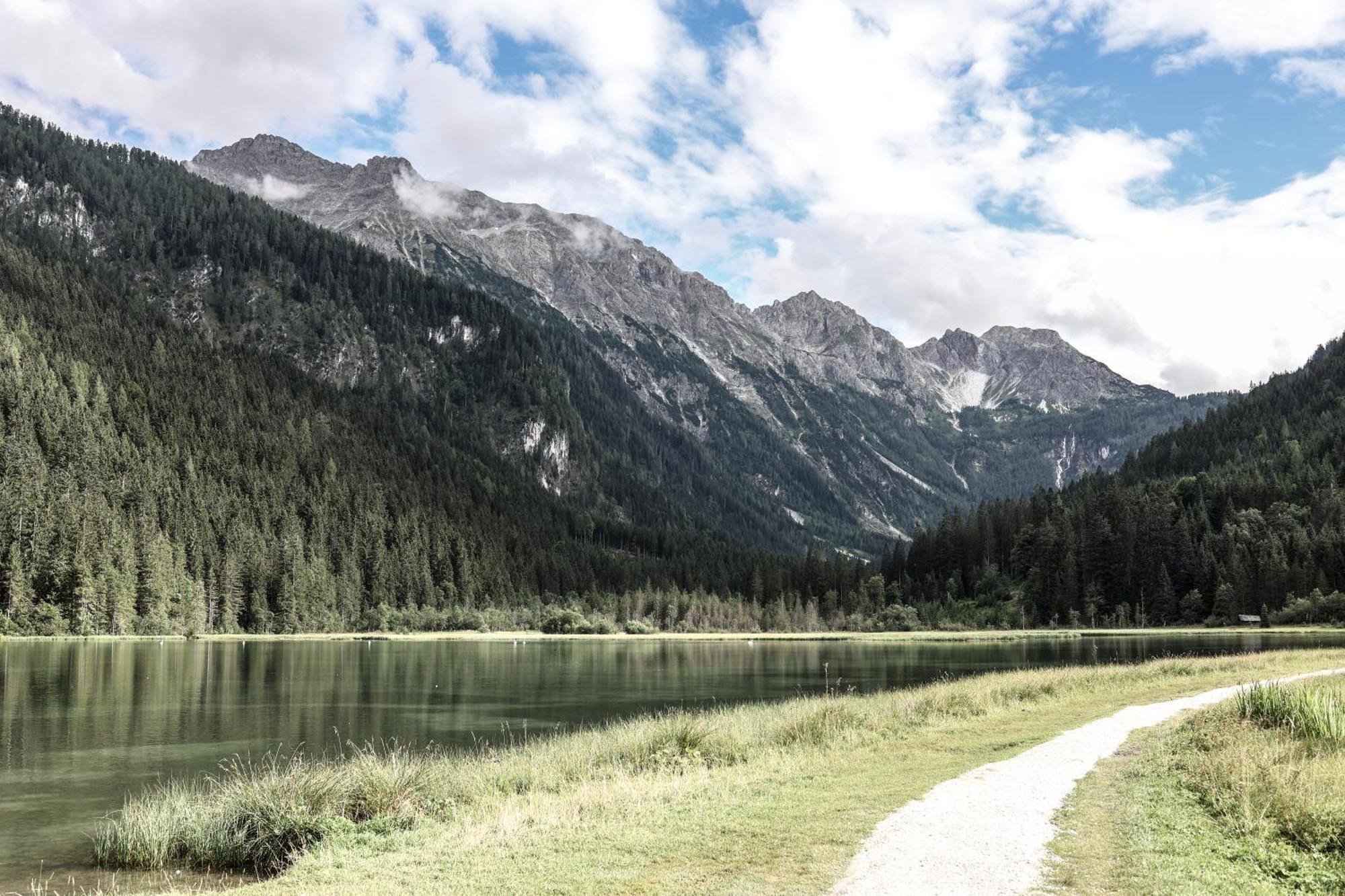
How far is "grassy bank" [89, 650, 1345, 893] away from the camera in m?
18.2

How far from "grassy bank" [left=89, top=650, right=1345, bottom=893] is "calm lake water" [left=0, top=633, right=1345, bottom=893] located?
369 cm

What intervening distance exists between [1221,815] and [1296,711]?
39.1 feet

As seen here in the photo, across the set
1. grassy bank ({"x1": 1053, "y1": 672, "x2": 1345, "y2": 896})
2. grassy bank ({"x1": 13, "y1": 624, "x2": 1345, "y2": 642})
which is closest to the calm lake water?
grassy bank ({"x1": 13, "y1": 624, "x2": 1345, "y2": 642})

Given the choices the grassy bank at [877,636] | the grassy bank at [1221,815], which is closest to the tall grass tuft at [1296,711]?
the grassy bank at [1221,815]

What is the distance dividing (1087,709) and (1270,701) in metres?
11.9

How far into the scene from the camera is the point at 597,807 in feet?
79.2

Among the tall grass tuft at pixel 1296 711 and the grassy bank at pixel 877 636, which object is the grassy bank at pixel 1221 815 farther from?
the grassy bank at pixel 877 636

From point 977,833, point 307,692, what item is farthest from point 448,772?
point 307,692

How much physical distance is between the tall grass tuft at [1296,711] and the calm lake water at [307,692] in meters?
32.6

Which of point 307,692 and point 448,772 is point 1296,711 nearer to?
point 448,772

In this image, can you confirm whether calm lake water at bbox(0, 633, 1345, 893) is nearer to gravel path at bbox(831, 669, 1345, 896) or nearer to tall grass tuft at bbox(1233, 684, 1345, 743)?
gravel path at bbox(831, 669, 1345, 896)

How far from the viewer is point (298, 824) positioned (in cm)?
2425

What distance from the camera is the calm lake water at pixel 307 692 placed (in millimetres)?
34375

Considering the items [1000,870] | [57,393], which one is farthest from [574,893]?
[57,393]
